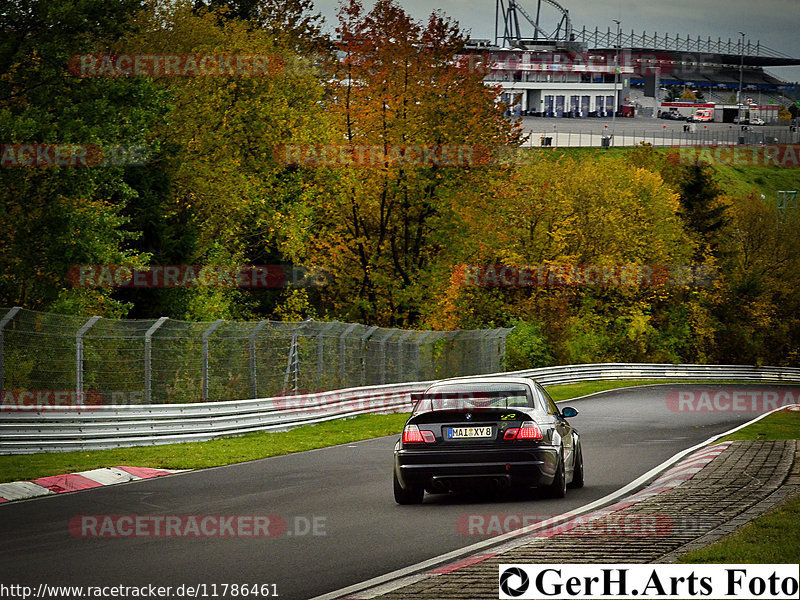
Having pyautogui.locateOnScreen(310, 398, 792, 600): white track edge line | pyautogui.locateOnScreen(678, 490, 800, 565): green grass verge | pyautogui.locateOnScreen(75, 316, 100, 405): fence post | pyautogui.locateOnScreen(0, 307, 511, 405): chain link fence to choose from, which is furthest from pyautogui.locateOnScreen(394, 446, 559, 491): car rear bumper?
pyautogui.locateOnScreen(75, 316, 100, 405): fence post

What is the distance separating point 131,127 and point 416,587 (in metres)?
26.0

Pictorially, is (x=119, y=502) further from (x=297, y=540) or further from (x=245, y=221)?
(x=245, y=221)

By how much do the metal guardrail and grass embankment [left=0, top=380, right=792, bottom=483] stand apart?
20 centimetres

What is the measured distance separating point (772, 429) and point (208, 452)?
1231cm

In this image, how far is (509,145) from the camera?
48.4 m

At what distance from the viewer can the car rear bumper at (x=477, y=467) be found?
13.0 meters

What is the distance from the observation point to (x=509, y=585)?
7.83 m

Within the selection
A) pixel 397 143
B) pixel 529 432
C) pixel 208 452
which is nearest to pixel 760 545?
pixel 529 432

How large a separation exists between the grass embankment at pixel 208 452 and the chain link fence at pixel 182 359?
40.0 inches

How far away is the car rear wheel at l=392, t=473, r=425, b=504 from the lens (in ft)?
43.9

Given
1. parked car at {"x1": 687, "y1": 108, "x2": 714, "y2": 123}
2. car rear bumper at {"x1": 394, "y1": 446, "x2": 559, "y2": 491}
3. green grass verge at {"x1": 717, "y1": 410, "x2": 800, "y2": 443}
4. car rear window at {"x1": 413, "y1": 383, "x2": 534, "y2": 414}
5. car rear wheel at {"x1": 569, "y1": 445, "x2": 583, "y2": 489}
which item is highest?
parked car at {"x1": 687, "y1": 108, "x2": 714, "y2": 123}

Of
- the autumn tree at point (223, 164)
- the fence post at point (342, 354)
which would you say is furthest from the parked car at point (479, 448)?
the autumn tree at point (223, 164)

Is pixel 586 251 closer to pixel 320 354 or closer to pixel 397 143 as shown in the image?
pixel 397 143

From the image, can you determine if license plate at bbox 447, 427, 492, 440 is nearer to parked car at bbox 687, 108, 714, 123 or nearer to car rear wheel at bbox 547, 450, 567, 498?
car rear wheel at bbox 547, 450, 567, 498
